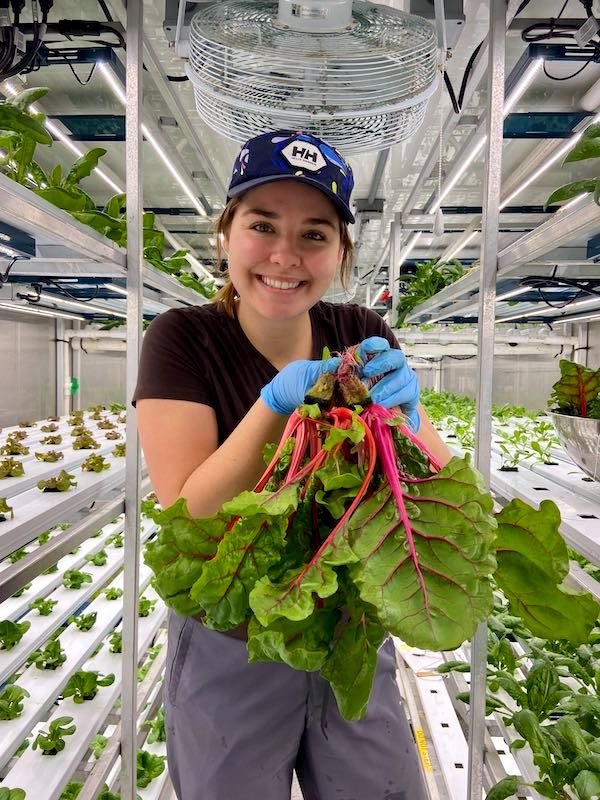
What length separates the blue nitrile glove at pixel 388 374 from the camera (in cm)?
99

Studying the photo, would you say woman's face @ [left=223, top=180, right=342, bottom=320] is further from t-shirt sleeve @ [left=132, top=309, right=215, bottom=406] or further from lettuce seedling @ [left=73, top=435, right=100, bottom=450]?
lettuce seedling @ [left=73, top=435, right=100, bottom=450]

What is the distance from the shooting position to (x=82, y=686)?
2564 millimetres

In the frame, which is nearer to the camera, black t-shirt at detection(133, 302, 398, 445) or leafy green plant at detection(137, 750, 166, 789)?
black t-shirt at detection(133, 302, 398, 445)

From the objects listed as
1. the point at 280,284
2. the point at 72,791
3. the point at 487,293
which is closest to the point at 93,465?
the point at 72,791

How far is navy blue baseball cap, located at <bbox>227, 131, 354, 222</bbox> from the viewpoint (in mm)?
1220

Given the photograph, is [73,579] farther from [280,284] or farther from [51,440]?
[280,284]

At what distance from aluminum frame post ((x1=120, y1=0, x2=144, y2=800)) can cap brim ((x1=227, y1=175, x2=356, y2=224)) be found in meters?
0.81

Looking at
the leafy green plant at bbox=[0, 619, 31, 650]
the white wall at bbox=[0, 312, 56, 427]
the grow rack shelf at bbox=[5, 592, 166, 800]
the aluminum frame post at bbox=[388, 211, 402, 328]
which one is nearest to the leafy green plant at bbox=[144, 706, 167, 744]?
the grow rack shelf at bbox=[5, 592, 166, 800]

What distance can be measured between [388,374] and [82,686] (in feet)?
7.49

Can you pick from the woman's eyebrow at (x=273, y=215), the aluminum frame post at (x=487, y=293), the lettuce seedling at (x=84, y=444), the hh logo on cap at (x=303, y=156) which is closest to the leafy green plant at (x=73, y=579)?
the lettuce seedling at (x=84, y=444)

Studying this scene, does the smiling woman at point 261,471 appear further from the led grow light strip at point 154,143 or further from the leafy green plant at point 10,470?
the led grow light strip at point 154,143

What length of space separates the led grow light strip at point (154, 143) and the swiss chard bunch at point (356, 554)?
2.16 metres

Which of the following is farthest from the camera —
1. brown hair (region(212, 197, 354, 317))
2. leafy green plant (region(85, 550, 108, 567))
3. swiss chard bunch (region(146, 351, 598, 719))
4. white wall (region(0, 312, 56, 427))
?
white wall (region(0, 312, 56, 427))

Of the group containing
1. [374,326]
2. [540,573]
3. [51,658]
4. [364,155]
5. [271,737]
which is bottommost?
[51,658]
